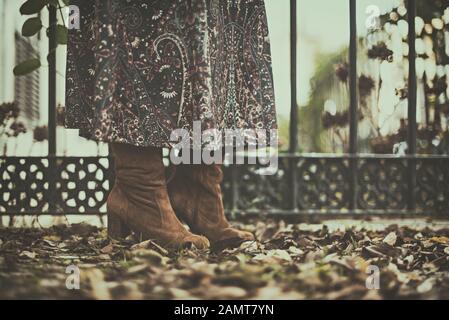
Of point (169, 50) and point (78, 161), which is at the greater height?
point (169, 50)

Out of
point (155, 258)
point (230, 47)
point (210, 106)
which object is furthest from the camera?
point (230, 47)

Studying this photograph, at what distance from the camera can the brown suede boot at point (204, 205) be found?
1437 millimetres

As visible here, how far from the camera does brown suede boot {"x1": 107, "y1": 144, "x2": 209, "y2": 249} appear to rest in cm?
134

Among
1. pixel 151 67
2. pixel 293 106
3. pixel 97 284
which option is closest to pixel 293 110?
pixel 293 106

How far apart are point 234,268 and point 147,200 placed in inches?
14.7

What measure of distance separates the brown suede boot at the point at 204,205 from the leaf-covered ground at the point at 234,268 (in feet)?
0.25

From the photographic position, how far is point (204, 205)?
57.0 inches

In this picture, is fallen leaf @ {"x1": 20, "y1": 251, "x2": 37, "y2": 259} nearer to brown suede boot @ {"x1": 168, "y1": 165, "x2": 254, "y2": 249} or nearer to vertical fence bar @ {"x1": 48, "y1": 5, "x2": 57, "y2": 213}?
brown suede boot @ {"x1": 168, "y1": 165, "x2": 254, "y2": 249}

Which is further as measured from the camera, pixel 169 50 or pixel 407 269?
pixel 169 50

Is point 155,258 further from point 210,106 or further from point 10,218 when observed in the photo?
point 10,218

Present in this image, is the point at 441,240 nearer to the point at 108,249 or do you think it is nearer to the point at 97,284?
the point at 108,249

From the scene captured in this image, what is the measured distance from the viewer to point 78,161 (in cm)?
195
